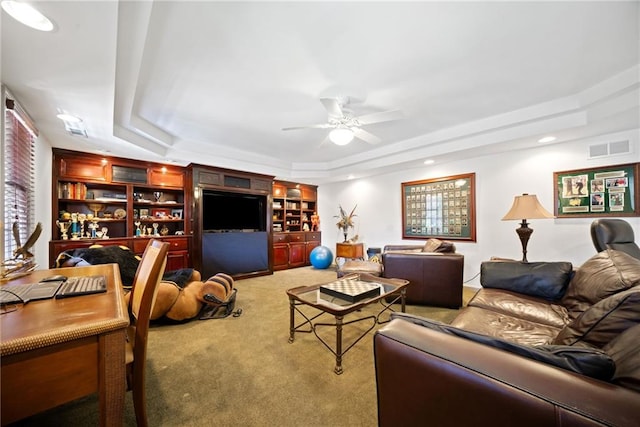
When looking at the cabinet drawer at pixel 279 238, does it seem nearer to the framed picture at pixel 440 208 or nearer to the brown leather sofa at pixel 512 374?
the framed picture at pixel 440 208

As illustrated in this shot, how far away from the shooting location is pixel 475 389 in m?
0.73

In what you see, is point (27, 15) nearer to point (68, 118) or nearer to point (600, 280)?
point (68, 118)

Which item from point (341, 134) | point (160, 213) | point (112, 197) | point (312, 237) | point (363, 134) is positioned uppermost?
point (363, 134)

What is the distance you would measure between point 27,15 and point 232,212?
3646mm

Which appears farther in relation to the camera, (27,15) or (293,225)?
(293,225)

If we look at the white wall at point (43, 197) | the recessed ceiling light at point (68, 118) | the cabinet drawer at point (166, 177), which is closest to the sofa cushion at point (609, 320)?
the recessed ceiling light at point (68, 118)

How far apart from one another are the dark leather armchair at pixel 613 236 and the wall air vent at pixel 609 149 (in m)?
1.11

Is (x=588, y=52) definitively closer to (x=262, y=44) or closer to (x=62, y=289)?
(x=262, y=44)

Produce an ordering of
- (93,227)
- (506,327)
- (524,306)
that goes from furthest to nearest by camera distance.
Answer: (93,227) → (524,306) → (506,327)

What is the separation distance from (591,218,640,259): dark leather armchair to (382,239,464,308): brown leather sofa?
120 cm

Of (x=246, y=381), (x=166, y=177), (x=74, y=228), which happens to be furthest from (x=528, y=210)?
(x=74, y=228)

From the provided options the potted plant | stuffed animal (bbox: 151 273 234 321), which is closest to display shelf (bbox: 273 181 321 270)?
the potted plant

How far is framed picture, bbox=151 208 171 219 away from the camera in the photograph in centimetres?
436

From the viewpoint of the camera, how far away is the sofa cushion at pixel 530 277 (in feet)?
6.60
